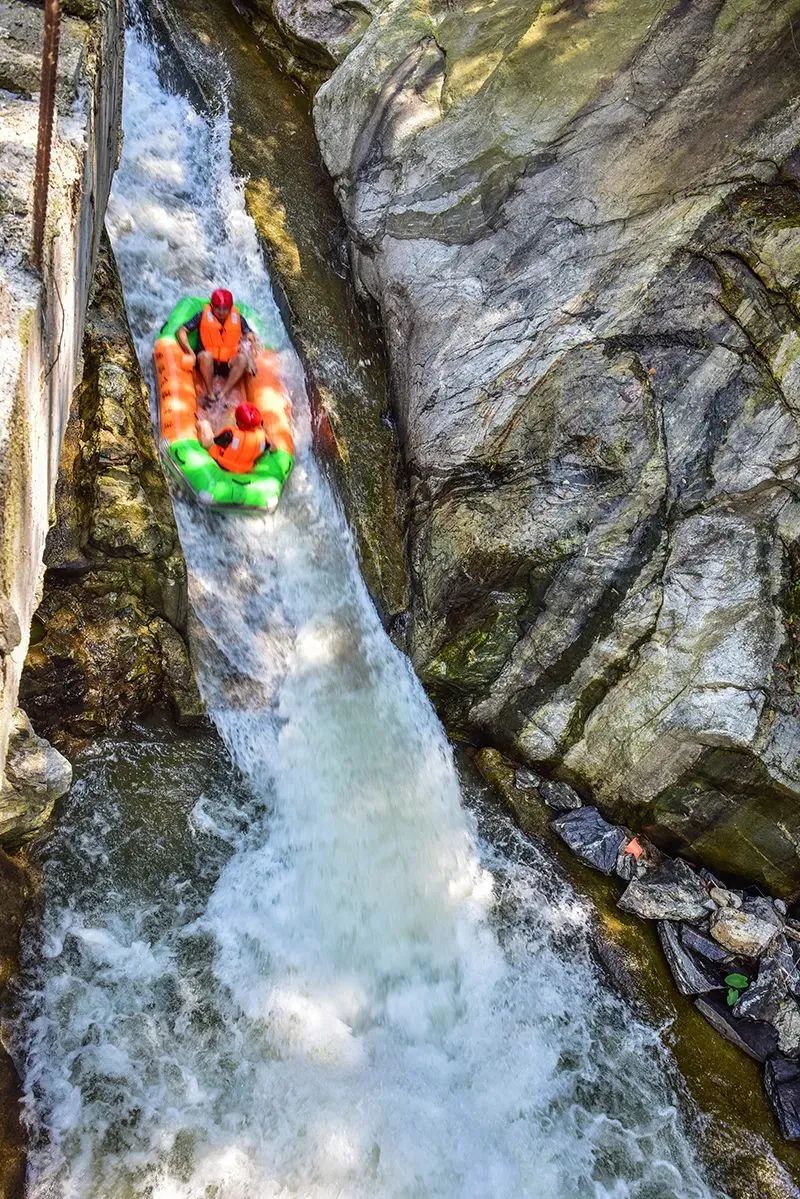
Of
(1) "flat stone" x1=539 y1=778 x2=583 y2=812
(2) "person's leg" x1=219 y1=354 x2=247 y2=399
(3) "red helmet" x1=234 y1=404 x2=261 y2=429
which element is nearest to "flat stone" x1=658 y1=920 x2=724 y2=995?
(1) "flat stone" x1=539 y1=778 x2=583 y2=812

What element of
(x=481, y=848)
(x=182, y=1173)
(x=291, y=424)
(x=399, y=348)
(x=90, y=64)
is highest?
(x=90, y=64)

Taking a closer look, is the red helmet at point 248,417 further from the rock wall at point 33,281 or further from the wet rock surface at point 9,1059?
the wet rock surface at point 9,1059

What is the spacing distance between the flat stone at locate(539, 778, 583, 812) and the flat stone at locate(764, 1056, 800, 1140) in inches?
68.3

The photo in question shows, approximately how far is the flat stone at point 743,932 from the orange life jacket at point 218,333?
521 cm

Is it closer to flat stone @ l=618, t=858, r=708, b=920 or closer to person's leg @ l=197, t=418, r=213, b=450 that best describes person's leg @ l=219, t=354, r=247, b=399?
person's leg @ l=197, t=418, r=213, b=450

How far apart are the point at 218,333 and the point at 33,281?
2990 mm

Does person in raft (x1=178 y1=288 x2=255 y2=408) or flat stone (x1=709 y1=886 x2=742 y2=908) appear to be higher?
person in raft (x1=178 y1=288 x2=255 y2=408)

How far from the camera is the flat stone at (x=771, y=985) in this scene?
13.1ft

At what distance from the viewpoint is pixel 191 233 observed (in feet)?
20.5

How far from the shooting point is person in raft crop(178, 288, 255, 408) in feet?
17.3

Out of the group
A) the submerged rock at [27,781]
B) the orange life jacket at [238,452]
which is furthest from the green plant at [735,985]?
the orange life jacket at [238,452]

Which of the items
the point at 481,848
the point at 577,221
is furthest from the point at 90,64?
the point at 481,848

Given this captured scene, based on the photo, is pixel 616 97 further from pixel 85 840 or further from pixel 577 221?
pixel 85 840

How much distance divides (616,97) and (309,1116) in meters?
6.32
